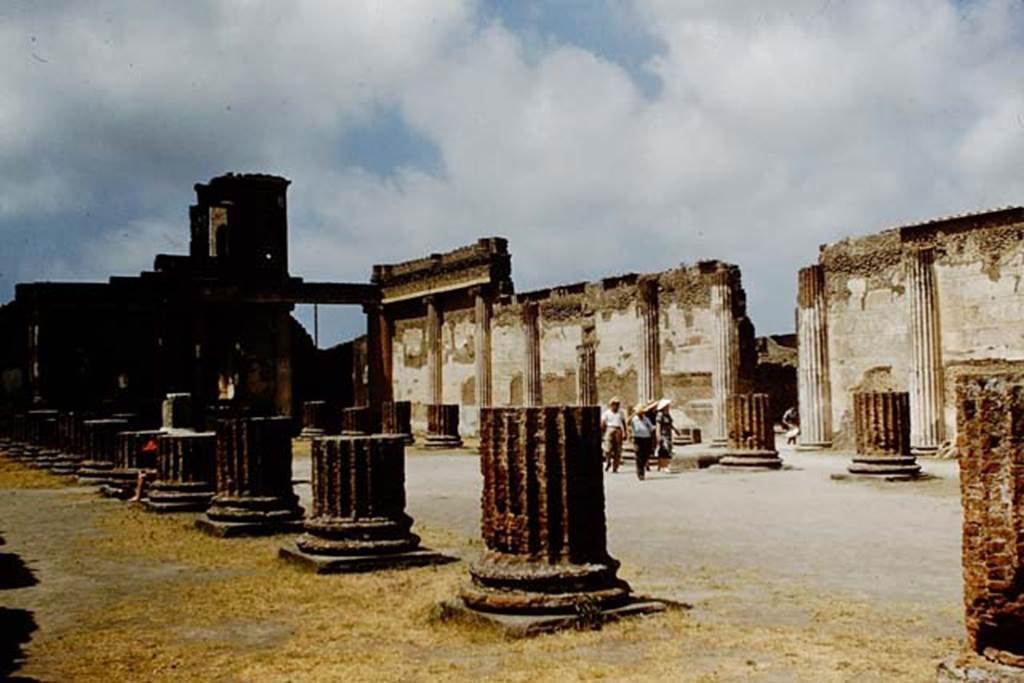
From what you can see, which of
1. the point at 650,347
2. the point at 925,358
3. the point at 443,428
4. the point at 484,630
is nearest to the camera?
the point at 484,630

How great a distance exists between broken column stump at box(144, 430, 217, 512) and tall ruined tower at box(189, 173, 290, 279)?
2262cm

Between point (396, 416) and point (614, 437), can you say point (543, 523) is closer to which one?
point (614, 437)

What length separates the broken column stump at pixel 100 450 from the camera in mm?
15929

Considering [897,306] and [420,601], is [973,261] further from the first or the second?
[420,601]

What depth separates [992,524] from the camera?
3.74m

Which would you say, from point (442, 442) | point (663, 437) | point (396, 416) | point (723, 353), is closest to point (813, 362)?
point (723, 353)

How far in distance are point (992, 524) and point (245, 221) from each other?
3324cm

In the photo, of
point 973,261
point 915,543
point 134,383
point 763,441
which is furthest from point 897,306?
point 134,383

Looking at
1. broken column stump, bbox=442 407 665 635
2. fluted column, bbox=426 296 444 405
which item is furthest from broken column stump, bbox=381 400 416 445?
broken column stump, bbox=442 407 665 635

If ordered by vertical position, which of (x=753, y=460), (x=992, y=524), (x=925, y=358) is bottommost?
(x=753, y=460)

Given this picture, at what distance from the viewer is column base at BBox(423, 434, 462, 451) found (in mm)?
24438

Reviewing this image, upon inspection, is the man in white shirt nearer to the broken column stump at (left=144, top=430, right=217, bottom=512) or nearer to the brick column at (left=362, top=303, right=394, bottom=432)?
the broken column stump at (left=144, top=430, right=217, bottom=512)

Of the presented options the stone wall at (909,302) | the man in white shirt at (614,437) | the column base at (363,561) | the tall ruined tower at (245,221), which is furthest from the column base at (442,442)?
the column base at (363,561)

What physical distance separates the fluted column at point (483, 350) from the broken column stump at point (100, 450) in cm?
1367
